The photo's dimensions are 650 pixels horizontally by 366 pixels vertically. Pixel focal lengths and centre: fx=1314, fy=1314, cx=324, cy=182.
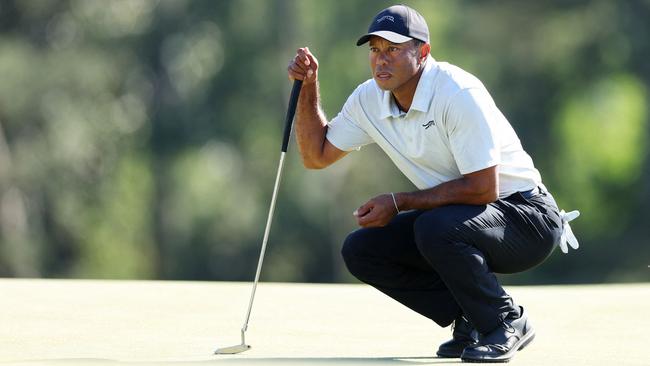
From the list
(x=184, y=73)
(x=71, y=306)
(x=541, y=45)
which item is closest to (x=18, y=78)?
(x=184, y=73)

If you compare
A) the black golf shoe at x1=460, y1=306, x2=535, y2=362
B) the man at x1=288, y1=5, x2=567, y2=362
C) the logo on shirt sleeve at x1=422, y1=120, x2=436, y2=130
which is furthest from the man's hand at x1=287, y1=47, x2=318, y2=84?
the black golf shoe at x1=460, y1=306, x2=535, y2=362

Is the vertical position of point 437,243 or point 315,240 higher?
point 437,243

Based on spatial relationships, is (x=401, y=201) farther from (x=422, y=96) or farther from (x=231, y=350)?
(x=231, y=350)

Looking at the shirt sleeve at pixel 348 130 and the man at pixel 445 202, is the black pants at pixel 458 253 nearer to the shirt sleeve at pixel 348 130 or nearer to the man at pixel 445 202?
the man at pixel 445 202

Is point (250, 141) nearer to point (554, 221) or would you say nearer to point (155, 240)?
point (155, 240)

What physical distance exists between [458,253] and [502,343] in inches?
14.1

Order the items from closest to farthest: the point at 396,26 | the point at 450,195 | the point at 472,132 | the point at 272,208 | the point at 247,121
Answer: the point at 472,132, the point at 450,195, the point at 396,26, the point at 272,208, the point at 247,121

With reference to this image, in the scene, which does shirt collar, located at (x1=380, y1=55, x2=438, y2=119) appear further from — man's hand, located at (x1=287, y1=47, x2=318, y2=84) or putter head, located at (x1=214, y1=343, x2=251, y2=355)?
putter head, located at (x1=214, y1=343, x2=251, y2=355)

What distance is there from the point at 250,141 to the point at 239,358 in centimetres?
1906

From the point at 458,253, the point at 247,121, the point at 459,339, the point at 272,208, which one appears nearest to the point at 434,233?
the point at 458,253

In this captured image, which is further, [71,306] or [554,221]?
[71,306]

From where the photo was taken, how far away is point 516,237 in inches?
192

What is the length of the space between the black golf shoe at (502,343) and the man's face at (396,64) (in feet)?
3.19

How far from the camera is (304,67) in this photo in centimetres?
524
